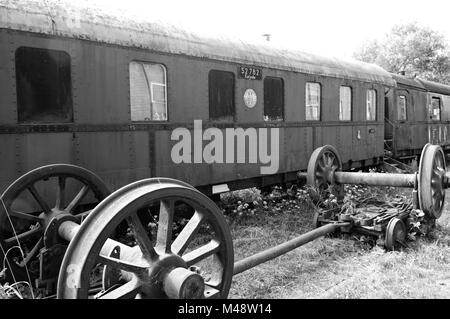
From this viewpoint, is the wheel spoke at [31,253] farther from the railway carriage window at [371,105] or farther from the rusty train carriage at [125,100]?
the railway carriage window at [371,105]

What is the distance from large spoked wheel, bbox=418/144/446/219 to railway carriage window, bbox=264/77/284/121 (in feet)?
9.10

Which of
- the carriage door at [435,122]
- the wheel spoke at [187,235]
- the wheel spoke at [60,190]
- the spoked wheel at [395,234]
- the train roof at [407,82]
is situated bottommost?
the spoked wheel at [395,234]

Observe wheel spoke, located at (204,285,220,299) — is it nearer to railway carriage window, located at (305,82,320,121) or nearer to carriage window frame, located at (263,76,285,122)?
carriage window frame, located at (263,76,285,122)

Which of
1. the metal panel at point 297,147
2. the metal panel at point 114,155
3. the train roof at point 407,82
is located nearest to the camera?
the metal panel at point 114,155

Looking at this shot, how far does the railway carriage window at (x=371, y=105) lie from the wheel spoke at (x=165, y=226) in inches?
348

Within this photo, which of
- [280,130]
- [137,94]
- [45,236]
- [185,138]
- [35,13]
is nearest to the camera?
[45,236]

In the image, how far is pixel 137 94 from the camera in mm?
5766

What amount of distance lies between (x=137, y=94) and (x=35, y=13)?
1.48 metres

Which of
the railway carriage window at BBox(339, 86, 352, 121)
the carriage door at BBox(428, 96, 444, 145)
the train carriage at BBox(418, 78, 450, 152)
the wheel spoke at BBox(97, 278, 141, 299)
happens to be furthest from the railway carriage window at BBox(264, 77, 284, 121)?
the carriage door at BBox(428, 96, 444, 145)

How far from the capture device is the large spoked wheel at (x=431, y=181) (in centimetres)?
566

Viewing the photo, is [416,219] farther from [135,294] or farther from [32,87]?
[32,87]

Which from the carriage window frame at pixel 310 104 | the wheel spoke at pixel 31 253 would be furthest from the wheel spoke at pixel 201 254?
the carriage window frame at pixel 310 104

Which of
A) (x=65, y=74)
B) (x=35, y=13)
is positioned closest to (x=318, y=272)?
(x=65, y=74)

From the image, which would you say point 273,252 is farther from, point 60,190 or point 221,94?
point 221,94
